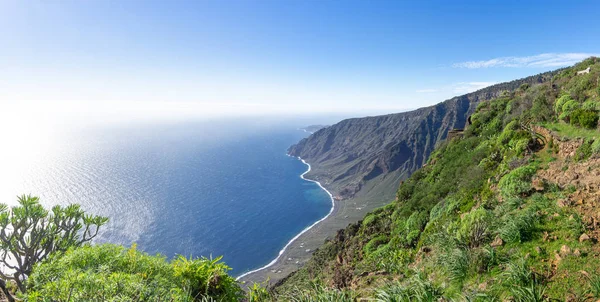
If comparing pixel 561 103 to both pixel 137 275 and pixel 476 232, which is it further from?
pixel 137 275

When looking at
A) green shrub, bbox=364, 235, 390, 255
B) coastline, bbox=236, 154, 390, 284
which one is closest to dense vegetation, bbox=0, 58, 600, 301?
A: green shrub, bbox=364, 235, 390, 255

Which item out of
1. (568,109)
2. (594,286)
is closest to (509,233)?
(594,286)

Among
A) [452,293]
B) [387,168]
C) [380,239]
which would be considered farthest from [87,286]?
[387,168]

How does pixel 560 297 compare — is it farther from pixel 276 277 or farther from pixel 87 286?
pixel 276 277

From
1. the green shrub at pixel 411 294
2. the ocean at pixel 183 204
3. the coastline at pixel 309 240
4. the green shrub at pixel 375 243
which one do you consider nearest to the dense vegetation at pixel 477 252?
the green shrub at pixel 411 294

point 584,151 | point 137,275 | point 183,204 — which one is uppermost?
point 584,151

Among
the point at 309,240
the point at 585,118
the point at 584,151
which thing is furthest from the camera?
the point at 309,240
